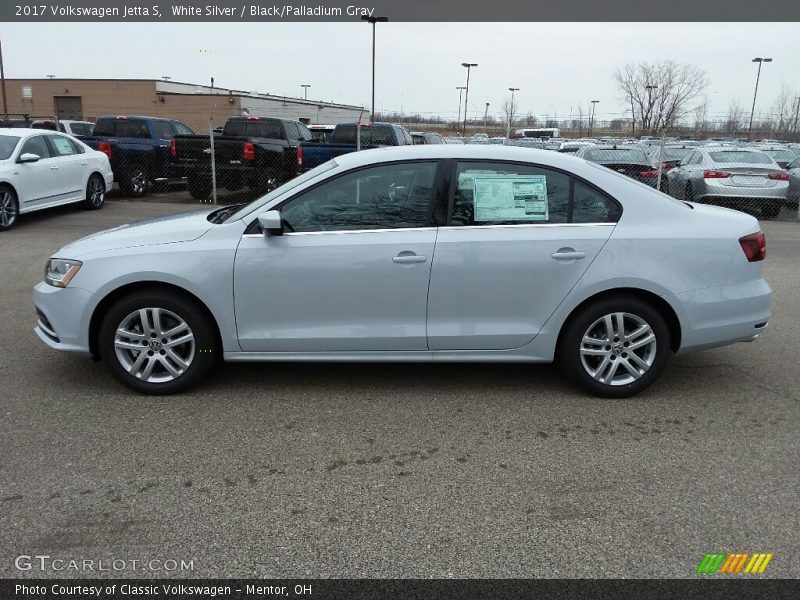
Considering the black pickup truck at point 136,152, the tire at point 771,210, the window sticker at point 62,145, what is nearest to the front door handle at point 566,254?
the window sticker at point 62,145

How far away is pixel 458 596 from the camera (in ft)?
8.57

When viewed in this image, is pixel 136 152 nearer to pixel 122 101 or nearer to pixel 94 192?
pixel 94 192

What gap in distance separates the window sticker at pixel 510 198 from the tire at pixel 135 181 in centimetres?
1357

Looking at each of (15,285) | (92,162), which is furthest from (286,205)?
(92,162)

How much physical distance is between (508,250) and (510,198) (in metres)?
0.39

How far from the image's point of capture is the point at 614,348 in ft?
14.7

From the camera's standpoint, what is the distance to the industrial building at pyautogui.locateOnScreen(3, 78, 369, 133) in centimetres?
4703

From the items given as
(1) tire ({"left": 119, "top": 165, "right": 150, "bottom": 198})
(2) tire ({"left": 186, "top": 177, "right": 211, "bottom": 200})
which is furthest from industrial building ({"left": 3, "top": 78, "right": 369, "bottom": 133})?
(2) tire ({"left": 186, "top": 177, "right": 211, "bottom": 200})

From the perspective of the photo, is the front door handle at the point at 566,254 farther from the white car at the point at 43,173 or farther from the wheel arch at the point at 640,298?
the white car at the point at 43,173

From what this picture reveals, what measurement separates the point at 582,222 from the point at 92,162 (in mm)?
11705

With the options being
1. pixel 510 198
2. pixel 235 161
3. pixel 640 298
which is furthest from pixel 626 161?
pixel 510 198

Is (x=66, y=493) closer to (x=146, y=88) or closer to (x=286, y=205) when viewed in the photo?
(x=286, y=205)

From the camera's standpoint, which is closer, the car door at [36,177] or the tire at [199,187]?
the car door at [36,177]

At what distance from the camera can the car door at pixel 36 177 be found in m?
11.2
